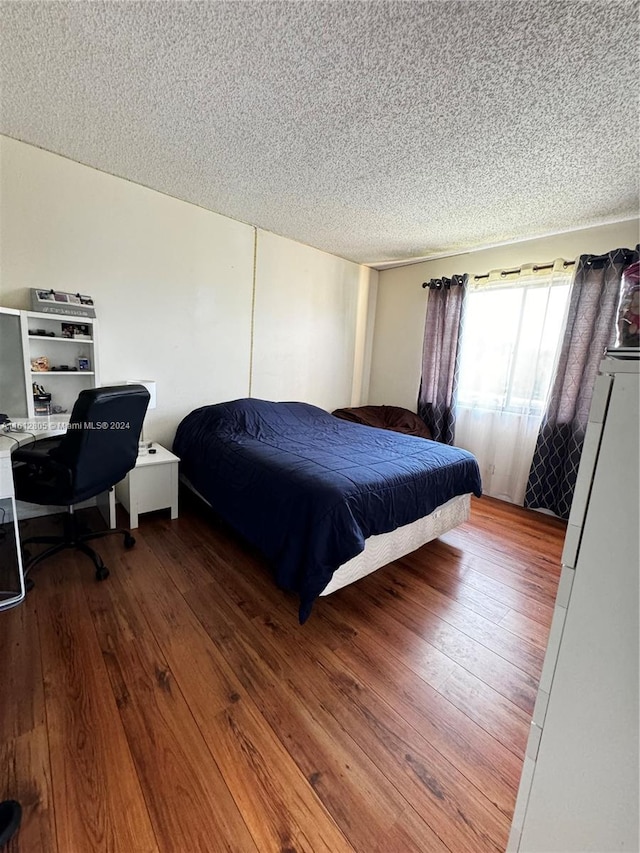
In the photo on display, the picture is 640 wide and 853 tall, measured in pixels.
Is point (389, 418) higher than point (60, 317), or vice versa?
point (60, 317)

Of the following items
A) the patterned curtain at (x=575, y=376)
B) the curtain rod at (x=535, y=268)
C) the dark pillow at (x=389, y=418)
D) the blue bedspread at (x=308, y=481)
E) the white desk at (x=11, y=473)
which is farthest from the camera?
the dark pillow at (x=389, y=418)

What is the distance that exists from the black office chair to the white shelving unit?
0.74 m

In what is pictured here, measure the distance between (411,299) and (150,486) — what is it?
3.60 meters

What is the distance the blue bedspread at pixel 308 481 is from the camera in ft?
5.66

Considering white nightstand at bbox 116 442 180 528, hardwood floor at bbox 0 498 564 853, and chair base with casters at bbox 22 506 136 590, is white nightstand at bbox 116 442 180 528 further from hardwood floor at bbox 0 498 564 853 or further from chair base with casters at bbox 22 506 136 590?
hardwood floor at bbox 0 498 564 853

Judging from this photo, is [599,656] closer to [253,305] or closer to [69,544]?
[69,544]

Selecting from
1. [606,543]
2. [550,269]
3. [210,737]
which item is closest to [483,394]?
[550,269]

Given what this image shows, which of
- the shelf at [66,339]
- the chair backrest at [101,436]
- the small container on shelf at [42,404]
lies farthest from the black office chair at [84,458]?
the shelf at [66,339]

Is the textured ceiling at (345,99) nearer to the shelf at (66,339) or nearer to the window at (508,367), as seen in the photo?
the window at (508,367)

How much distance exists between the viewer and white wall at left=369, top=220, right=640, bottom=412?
3.20 meters

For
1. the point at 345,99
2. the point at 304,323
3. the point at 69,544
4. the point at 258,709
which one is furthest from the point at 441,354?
the point at 69,544

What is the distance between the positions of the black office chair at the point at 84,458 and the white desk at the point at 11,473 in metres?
0.07

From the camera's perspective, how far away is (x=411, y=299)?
4.34m

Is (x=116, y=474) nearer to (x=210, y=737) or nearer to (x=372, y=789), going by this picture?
(x=210, y=737)
